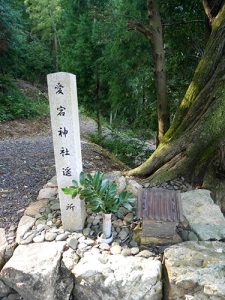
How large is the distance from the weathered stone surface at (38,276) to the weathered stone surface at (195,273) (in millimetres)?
832

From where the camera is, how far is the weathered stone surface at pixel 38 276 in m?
2.24

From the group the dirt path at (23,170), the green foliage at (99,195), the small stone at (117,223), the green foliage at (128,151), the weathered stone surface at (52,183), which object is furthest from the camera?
the green foliage at (128,151)

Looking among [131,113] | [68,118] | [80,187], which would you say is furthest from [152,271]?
[131,113]

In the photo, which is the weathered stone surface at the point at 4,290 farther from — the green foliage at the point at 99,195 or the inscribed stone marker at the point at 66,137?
the green foliage at the point at 99,195

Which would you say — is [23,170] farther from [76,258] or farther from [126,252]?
[126,252]

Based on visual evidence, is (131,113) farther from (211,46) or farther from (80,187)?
(80,187)

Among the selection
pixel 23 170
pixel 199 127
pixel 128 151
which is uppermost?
pixel 199 127

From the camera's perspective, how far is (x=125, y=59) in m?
5.92

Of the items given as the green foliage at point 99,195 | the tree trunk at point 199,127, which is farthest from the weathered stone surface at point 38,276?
the tree trunk at point 199,127

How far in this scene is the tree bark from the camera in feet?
15.4

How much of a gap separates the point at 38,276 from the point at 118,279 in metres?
0.62

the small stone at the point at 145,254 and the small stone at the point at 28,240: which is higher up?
the small stone at the point at 28,240

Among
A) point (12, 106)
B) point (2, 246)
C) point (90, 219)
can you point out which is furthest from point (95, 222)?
point (12, 106)

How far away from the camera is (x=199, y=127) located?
139 inches
